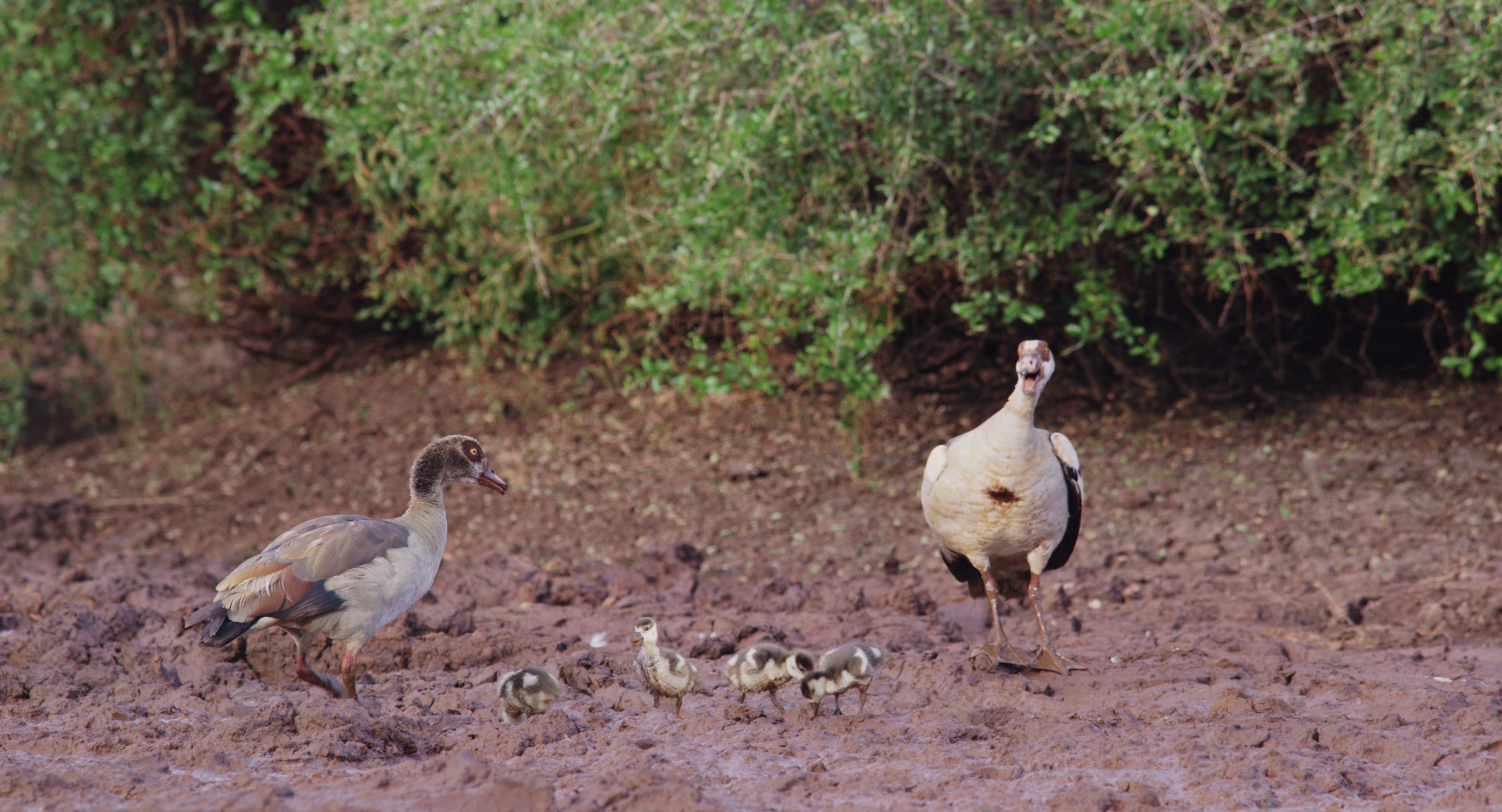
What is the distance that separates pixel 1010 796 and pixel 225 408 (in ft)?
29.6

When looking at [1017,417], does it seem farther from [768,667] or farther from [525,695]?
[525,695]

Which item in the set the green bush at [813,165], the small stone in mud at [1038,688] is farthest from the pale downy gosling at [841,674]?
the green bush at [813,165]

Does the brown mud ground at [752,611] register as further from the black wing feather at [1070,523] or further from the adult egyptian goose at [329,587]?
the black wing feather at [1070,523]

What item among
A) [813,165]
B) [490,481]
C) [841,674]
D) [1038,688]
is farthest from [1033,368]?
[813,165]

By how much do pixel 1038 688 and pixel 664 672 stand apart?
155 cm

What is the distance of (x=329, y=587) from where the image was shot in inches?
184

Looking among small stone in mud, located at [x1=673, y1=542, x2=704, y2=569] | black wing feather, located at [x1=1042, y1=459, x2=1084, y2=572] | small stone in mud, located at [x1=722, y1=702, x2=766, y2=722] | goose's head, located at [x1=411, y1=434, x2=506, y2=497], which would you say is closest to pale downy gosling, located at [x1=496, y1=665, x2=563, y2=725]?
small stone in mud, located at [x1=722, y1=702, x2=766, y2=722]

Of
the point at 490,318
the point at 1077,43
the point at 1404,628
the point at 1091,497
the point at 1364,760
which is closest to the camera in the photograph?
the point at 1364,760

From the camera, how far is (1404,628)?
597 cm

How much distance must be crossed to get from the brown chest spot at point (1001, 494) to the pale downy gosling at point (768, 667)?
1102 mm

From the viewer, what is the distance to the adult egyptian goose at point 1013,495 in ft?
16.5

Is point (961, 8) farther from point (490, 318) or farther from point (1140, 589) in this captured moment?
point (490, 318)

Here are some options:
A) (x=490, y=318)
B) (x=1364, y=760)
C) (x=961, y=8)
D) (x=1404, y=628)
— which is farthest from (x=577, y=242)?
(x=1364, y=760)

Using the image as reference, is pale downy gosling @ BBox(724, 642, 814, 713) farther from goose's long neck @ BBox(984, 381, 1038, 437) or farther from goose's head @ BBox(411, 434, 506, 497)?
goose's head @ BBox(411, 434, 506, 497)
